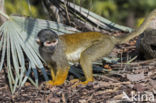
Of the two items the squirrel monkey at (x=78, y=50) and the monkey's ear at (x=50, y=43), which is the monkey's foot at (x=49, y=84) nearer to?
the squirrel monkey at (x=78, y=50)

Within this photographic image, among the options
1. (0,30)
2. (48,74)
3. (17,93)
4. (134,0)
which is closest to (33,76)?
(48,74)

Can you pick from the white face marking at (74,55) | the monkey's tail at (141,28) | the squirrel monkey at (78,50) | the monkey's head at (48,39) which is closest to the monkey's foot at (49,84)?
the squirrel monkey at (78,50)

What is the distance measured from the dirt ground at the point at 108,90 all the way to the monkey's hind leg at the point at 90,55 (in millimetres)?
174

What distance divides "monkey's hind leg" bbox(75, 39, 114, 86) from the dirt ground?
0.17 meters

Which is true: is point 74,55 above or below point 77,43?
below

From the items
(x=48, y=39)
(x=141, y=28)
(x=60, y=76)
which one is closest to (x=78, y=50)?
(x=60, y=76)

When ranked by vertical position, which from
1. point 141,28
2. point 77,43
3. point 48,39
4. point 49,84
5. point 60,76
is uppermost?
point 141,28

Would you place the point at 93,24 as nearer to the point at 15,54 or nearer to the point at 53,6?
the point at 53,6

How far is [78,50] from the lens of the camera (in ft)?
15.2

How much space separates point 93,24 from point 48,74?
4.97ft

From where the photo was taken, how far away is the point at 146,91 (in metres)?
3.96

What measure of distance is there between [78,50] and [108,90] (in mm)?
863

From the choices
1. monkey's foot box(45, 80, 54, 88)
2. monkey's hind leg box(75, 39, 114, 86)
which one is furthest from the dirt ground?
monkey's hind leg box(75, 39, 114, 86)

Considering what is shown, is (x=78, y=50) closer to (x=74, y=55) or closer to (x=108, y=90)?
(x=74, y=55)
